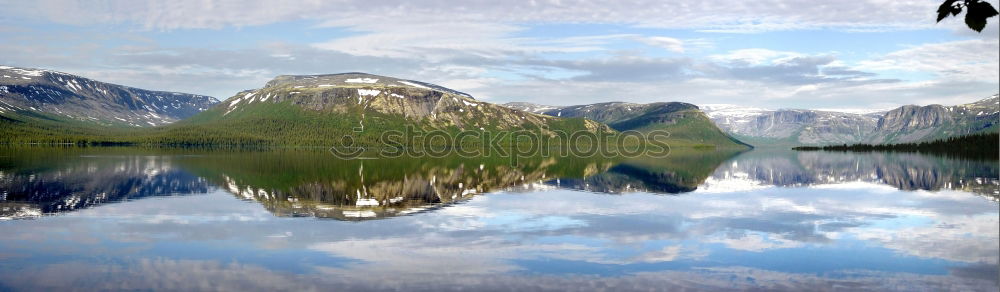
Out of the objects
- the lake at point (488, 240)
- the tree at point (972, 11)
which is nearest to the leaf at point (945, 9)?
the tree at point (972, 11)

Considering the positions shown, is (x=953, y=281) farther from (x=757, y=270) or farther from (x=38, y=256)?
(x=38, y=256)

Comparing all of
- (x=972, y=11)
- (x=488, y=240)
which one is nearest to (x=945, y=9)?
(x=972, y=11)

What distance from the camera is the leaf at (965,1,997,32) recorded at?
338 inches

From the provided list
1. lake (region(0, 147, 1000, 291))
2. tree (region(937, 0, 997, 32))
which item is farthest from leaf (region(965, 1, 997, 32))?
lake (region(0, 147, 1000, 291))

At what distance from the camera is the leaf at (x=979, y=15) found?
28.2ft

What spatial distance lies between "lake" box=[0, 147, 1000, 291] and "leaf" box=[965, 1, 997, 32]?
47.2ft

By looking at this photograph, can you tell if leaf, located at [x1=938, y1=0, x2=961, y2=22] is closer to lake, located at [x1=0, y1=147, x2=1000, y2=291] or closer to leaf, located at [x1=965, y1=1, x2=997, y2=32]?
leaf, located at [x1=965, y1=1, x2=997, y2=32]

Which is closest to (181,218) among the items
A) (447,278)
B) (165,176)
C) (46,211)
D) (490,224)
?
(46,211)

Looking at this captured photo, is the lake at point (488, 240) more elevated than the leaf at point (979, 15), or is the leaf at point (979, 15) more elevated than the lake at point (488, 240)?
the leaf at point (979, 15)

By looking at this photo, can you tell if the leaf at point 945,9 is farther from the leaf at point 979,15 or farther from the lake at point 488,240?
the lake at point 488,240

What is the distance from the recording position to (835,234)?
111 ft

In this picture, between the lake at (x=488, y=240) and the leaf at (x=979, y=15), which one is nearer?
the leaf at (x=979, y=15)

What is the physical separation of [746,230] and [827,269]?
11.2 metres

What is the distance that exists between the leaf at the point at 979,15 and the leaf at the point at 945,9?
0.68 feet
